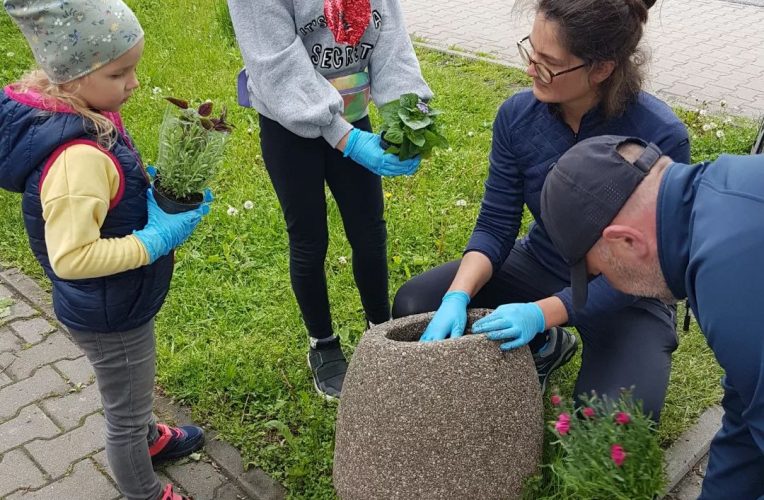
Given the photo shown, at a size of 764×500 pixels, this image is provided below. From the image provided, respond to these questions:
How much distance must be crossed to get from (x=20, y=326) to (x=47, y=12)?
6.66 feet

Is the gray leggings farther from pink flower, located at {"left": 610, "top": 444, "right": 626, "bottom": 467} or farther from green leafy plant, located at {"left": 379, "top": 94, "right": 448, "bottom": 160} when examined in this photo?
pink flower, located at {"left": 610, "top": 444, "right": 626, "bottom": 467}

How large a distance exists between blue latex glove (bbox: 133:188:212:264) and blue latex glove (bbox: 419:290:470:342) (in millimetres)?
749

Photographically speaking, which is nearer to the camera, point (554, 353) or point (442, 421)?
point (442, 421)

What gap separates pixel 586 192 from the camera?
1.75 metres

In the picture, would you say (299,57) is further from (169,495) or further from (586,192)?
(169,495)

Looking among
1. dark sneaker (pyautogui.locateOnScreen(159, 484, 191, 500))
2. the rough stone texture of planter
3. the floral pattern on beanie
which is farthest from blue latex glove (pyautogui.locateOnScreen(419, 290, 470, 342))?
the floral pattern on beanie

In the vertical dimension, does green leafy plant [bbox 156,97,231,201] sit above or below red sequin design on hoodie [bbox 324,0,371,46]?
below

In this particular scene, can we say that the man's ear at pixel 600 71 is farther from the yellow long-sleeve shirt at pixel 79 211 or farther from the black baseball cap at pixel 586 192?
the yellow long-sleeve shirt at pixel 79 211

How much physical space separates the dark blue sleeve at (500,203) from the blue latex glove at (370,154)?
381 mm

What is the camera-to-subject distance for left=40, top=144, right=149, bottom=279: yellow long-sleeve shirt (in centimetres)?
191

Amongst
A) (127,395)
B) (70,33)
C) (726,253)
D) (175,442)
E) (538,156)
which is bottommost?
(175,442)

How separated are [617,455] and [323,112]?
4.28ft

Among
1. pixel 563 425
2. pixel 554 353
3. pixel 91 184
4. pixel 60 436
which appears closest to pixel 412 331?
pixel 563 425

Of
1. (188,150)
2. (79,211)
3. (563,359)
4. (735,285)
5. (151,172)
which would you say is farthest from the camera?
(563,359)
